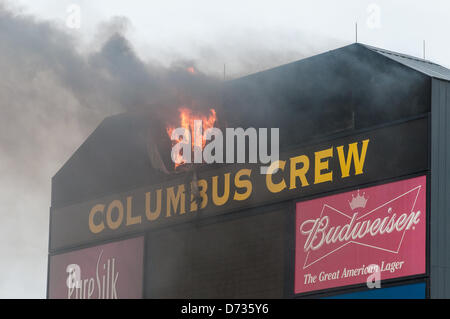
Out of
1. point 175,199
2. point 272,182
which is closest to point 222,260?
point 272,182

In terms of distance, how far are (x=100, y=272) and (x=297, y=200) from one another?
951 centimetres

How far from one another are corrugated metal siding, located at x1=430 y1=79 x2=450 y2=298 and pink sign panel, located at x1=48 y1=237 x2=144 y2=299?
12113mm

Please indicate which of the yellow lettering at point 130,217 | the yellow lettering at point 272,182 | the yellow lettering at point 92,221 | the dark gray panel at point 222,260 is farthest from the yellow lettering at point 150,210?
the yellow lettering at point 272,182

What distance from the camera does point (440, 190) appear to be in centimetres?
3669

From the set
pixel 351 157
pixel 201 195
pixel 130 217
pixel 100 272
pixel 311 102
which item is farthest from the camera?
pixel 100 272

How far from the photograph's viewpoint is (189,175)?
43.9 m

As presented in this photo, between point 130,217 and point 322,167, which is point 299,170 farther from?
point 130,217

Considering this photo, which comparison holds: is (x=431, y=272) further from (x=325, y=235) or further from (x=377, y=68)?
(x=377, y=68)

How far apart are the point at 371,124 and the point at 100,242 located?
1254 centimetres

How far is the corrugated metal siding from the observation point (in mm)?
36000

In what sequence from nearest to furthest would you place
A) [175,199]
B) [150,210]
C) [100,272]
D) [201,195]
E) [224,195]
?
[224,195], [201,195], [175,199], [150,210], [100,272]

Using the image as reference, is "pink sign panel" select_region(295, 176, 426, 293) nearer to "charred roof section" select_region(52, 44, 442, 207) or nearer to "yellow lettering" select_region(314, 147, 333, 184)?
"yellow lettering" select_region(314, 147, 333, 184)

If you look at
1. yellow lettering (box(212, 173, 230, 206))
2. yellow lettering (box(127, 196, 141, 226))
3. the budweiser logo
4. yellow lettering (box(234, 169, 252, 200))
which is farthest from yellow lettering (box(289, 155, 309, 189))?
yellow lettering (box(127, 196, 141, 226))
